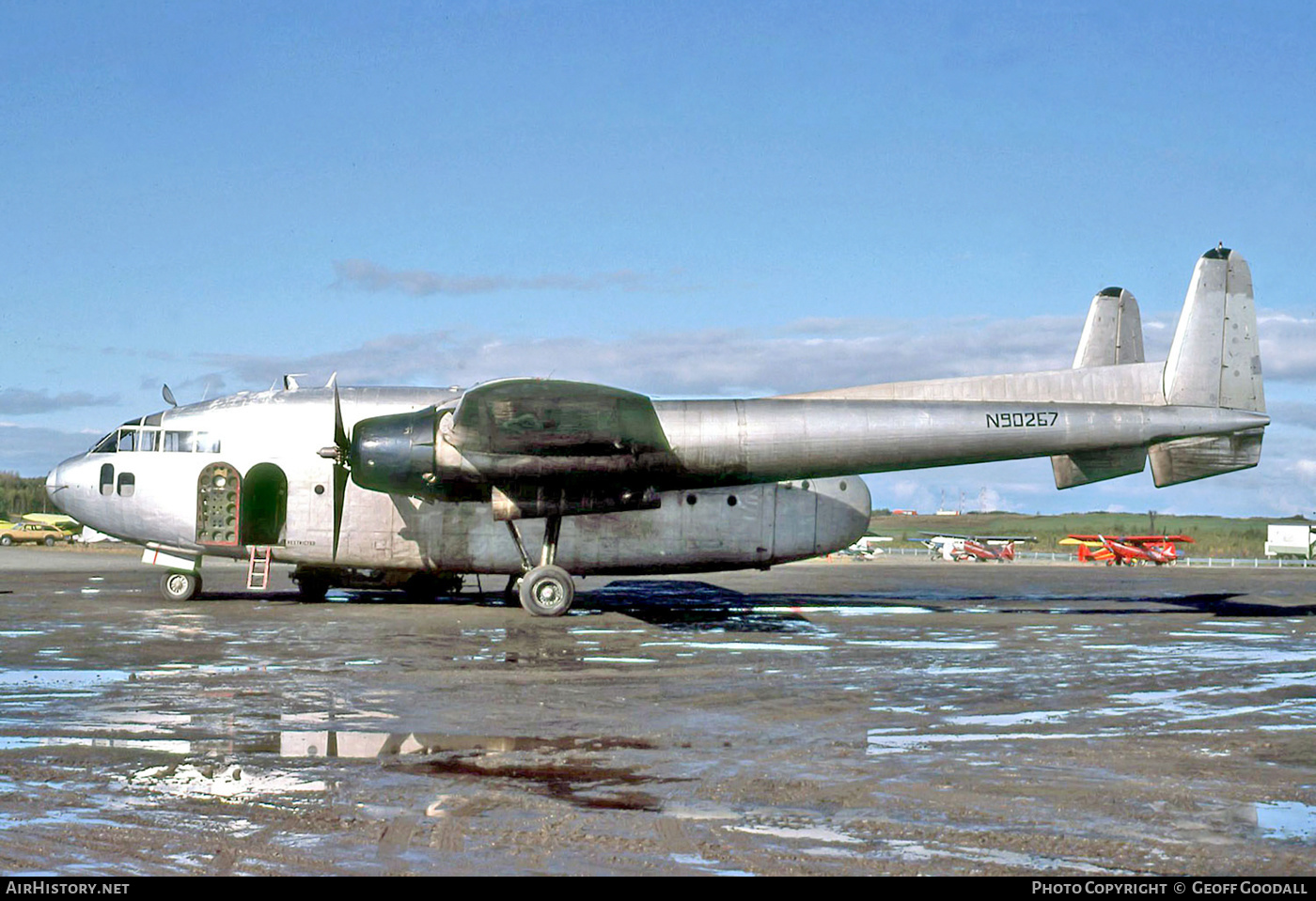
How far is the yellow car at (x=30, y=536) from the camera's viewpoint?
77.1 m

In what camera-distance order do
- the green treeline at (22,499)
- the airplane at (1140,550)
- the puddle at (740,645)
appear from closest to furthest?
the puddle at (740,645) < the airplane at (1140,550) < the green treeline at (22,499)

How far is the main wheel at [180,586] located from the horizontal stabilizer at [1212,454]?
20.8 metres

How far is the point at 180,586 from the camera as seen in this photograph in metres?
25.5

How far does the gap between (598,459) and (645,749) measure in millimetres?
12145

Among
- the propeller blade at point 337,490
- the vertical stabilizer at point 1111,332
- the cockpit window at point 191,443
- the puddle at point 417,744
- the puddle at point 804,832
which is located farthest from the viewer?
the vertical stabilizer at point 1111,332

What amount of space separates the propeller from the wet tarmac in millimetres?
2725

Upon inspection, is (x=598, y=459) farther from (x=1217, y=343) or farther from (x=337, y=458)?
(x=1217, y=343)

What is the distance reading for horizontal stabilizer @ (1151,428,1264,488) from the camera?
23.5 meters

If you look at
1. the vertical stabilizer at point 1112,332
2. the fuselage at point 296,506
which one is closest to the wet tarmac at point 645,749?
the fuselage at point 296,506

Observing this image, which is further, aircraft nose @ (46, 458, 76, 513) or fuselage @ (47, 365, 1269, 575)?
aircraft nose @ (46, 458, 76, 513)

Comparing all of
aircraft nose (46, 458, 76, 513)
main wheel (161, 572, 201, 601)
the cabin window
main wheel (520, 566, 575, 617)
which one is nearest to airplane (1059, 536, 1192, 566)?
main wheel (520, 566, 575, 617)

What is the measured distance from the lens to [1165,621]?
78.9ft

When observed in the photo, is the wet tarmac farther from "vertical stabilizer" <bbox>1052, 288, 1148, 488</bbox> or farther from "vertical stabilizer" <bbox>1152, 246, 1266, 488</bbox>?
"vertical stabilizer" <bbox>1052, 288, 1148, 488</bbox>

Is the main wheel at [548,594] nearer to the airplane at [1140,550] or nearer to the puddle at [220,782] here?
the puddle at [220,782]
